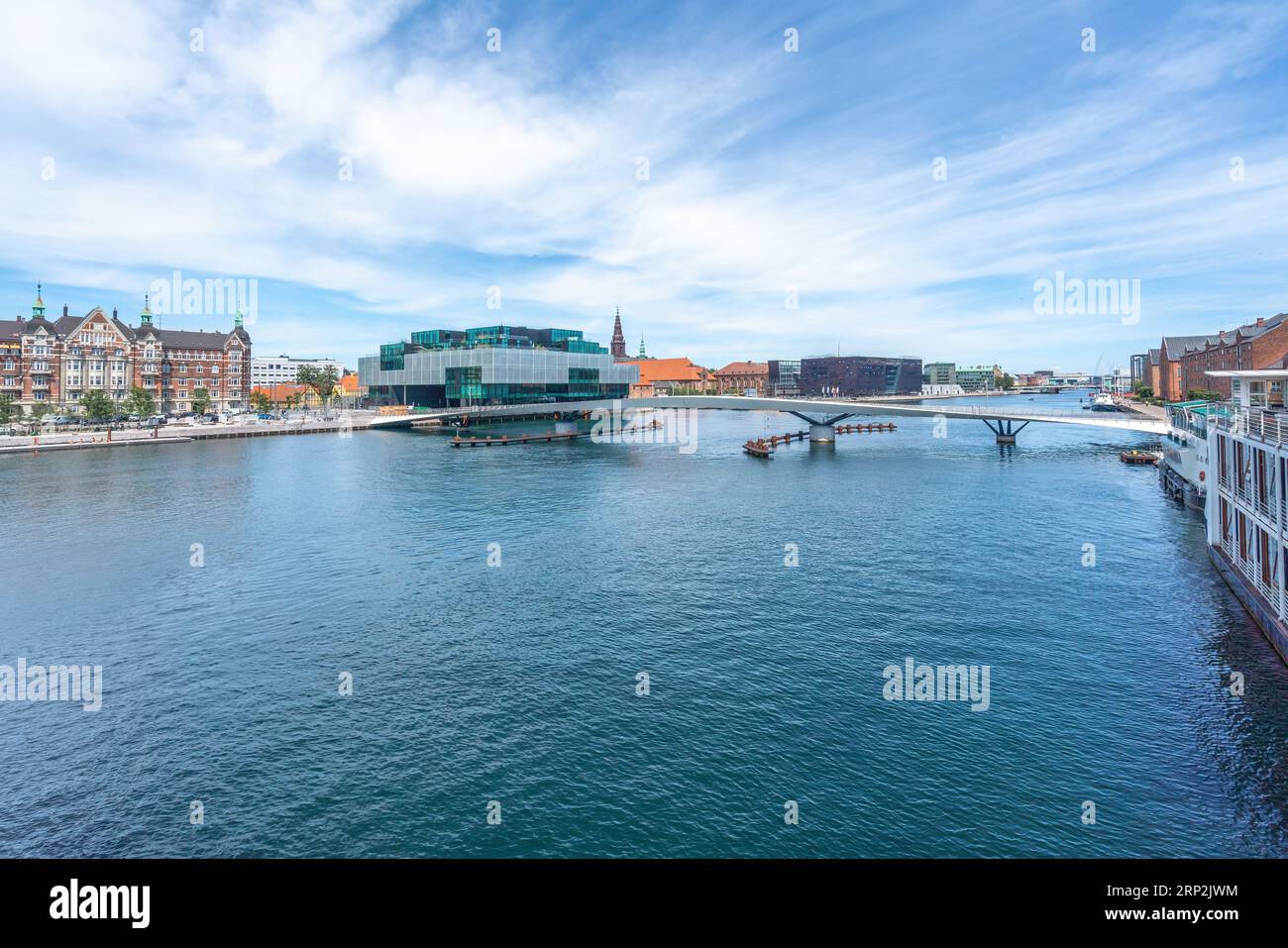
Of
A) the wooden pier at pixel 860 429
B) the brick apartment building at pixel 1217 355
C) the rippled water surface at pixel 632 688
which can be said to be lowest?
the rippled water surface at pixel 632 688

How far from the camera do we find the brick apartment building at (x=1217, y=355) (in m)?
102

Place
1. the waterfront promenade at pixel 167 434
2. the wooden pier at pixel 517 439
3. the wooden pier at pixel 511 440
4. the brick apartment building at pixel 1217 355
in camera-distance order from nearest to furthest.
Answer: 1. the waterfront promenade at pixel 167 434
2. the brick apartment building at pixel 1217 355
3. the wooden pier at pixel 511 440
4. the wooden pier at pixel 517 439

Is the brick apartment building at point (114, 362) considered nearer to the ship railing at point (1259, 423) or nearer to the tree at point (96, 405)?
the tree at point (96, 405)

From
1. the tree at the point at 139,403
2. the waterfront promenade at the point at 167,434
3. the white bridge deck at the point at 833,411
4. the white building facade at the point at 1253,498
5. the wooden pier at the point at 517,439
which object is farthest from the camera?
the tree at the point at 139,403

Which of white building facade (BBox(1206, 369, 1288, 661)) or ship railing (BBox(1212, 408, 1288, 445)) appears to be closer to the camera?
ship railing (BBox(1212, 408, 1288, 445))

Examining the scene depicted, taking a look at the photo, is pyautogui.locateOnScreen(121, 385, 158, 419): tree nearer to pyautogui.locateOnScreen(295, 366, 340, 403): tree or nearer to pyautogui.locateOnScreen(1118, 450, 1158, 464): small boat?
pyautogui.locateOnScreen(295, 366, 340, 403): tree

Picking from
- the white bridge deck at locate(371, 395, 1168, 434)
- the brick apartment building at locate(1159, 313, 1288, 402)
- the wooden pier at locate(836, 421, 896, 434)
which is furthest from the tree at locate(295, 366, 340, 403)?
the brick apartment building at locate(1159, 313, 1288, 402)

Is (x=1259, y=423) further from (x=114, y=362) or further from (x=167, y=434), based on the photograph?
(x=114, y=362)

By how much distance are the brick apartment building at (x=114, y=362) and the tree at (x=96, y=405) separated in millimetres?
8184

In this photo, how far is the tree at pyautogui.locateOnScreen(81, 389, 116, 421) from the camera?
375ft

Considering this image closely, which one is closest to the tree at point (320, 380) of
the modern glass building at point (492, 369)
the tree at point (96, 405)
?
the modern glass building at point (492, 369)

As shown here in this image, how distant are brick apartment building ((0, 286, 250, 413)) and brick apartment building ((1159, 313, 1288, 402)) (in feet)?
539
